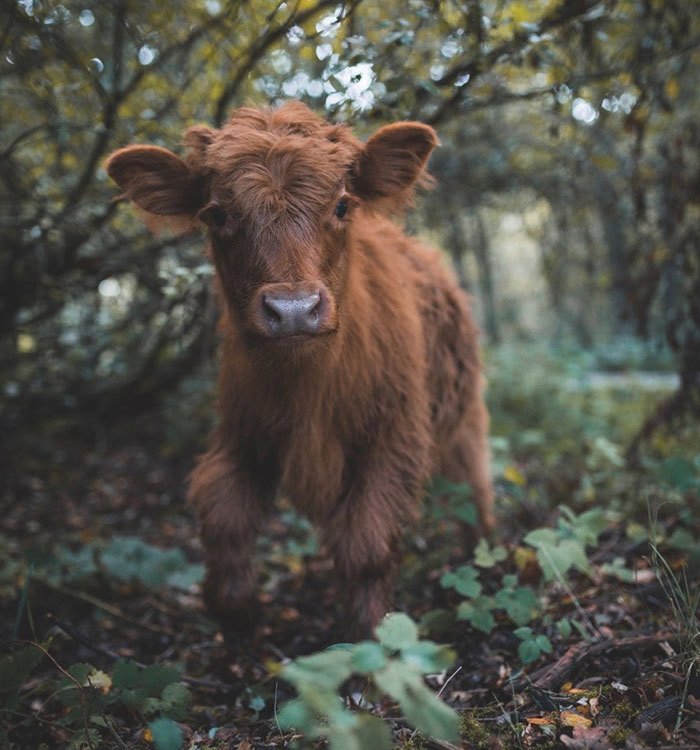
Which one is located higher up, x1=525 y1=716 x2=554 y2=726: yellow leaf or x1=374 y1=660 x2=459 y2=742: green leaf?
x1=374 y1=660 x2=459 y2=742: green leaf

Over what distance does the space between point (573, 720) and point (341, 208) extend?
88.3 inches

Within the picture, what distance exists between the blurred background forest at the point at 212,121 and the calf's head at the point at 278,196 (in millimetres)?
411

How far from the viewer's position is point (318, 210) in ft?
9.09

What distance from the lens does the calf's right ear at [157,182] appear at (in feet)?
9.71

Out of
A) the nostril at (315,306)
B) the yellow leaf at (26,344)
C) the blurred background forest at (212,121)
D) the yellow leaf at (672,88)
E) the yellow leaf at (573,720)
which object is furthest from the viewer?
the yellow leaf at (26,344)

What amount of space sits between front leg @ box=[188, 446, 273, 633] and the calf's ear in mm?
1587

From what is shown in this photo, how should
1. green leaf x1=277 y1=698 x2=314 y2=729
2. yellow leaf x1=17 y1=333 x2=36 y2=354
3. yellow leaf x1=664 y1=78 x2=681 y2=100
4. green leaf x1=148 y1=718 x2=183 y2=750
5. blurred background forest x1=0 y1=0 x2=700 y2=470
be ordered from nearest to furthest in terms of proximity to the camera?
green leaf x1=277 y1=698 x2=314 y2=729 < green leaf x1=148 y1=718 x2=183 y2=750 < blurred background forest x1=0 y1=0 x2=700 y2=470 < yellow leaf x1=664 y1=78 x2=681 y2=100 < yellow leaf x1=17 y1=333 x2=36 y2=354

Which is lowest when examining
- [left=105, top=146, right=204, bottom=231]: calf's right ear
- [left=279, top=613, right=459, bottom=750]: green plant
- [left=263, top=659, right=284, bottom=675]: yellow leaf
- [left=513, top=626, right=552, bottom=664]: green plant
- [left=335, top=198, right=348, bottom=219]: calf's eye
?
[left=263, top=659, right=284, bottom=675]: yellow leaf

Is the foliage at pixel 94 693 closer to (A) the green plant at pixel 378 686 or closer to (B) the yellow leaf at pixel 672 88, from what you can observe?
(A) the green plant at pixel 378 686

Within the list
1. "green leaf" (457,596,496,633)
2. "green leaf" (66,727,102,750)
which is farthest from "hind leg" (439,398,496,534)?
"green leaf" (66,727,102,750)

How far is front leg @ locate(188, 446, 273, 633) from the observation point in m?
3.07

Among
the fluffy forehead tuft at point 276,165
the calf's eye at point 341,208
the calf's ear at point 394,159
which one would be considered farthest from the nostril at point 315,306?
the calf's ear at point 394,159

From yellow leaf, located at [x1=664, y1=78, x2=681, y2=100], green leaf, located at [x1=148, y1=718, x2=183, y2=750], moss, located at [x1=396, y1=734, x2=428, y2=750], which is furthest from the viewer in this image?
yellow leaf, located at [x1=664, y1=78, x2=681, y2=100]

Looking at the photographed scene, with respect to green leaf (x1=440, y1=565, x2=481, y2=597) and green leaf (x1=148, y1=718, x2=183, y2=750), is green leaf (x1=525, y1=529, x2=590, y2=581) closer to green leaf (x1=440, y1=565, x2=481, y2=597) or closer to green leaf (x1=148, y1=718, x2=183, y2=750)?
green leaf (x1=440, y1=565, x2=481, y2=597)
